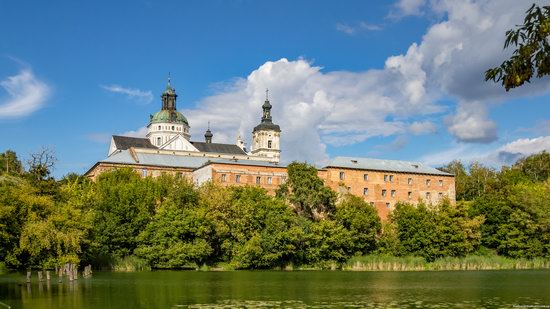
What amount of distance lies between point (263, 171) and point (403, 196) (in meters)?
17.7

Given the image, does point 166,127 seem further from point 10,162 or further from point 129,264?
point 129,264

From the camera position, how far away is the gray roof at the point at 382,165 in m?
73.0

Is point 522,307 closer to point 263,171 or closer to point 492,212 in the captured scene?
point 492,212

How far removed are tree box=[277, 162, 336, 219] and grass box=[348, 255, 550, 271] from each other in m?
7.09

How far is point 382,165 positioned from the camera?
247 ft

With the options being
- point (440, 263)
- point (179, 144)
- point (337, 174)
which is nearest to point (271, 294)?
point (440, 263)

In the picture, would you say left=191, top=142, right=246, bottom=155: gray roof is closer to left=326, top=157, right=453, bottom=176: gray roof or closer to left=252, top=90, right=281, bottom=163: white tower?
left=252, top=90, right=281, bottom=163: white tower

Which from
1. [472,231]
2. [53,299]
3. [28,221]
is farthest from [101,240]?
[472,231]

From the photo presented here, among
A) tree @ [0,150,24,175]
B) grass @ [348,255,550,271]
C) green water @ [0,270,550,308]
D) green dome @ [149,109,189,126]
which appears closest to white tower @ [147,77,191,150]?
green dome @ [149,109,189,126]

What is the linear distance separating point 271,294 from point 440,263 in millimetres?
32084

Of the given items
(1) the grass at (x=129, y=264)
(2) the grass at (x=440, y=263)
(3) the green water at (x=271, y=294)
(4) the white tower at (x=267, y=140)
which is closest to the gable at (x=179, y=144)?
(4) the white tower at (x=267, y=140)

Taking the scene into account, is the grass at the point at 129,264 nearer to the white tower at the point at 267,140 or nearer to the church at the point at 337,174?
the church at the point at 337,174

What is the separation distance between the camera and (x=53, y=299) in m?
25.9

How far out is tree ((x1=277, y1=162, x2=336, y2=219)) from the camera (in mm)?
61062
